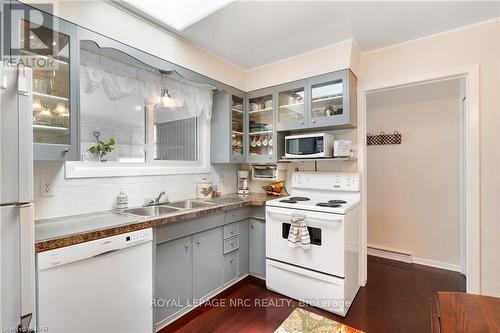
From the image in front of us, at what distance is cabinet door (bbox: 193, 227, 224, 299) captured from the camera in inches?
83.8

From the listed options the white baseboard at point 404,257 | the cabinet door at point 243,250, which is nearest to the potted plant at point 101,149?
the cabinet door at point 243,250

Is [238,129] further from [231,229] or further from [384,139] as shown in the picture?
[384,139]

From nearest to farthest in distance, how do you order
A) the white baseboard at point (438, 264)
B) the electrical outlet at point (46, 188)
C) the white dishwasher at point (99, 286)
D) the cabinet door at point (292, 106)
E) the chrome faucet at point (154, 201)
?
the white dishwasher at point (99, 286) < the electrical outlet at point (46, 188) < the chrome faucet at point (154, 201) < the cabinet door at point (292, 106) < the white baseboard at point (438, 264)

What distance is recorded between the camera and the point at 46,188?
1.66 m

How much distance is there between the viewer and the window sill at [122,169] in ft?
5.98

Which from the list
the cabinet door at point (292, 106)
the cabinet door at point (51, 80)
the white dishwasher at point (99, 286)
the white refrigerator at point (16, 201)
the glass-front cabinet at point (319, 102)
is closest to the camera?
the white refrigerator at point (16, 201)

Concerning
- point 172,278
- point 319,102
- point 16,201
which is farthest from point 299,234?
point 16,201

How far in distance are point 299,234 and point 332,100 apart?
55.6 inches

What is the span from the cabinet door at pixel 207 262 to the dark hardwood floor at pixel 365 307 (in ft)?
0.52

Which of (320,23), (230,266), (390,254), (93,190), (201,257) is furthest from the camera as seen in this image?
(390,254)

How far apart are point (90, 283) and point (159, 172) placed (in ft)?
3.93

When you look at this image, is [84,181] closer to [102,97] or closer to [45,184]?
[45,184]

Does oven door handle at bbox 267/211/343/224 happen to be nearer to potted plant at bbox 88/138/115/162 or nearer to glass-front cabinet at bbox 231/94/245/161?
glass-front cabinet at bbox 231/94/245/161

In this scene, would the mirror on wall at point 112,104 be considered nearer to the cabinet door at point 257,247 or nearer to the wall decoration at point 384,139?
the cabinet door at point 257,247
